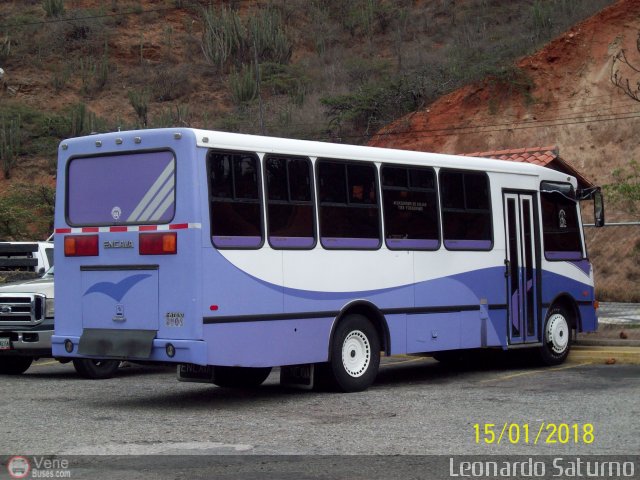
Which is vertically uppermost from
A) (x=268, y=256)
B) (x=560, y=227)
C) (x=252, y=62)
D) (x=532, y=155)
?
(x=252, y=62)

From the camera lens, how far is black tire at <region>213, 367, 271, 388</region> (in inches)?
532

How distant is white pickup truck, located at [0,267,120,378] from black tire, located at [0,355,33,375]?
0.44 metres

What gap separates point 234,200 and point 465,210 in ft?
13.9

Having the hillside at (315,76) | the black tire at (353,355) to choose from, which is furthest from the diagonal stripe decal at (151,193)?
the hillside at (315,76)

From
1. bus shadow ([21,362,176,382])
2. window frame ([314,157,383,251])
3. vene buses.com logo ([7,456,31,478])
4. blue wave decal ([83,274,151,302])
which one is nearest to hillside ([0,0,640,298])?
bus shadow ([21,362,176,382])

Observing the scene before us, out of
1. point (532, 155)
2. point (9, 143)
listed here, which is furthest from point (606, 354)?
point (9, 143)

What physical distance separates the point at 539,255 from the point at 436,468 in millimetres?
→ 8400

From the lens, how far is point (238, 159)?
11945 mm

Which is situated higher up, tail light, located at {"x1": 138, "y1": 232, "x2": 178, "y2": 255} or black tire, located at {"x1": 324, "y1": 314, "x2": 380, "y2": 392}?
tail light, located at {"x1": 138, "y1": 232, "x2": 178, "y2": 255}

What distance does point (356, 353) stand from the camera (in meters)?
13.1

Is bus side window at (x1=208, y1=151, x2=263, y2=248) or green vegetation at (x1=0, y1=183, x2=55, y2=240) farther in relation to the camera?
green vegetation at (x1=0, y1=183, x2=55, y2=240)

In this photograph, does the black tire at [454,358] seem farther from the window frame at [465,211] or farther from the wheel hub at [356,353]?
the wheel hub at [356,353]

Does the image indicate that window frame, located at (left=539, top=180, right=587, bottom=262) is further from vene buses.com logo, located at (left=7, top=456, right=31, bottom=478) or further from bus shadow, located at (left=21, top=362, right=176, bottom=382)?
vene buses.com logo, located at (left=7, top=456, right=31, bottom=478)

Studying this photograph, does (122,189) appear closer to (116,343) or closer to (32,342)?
(116,343)
